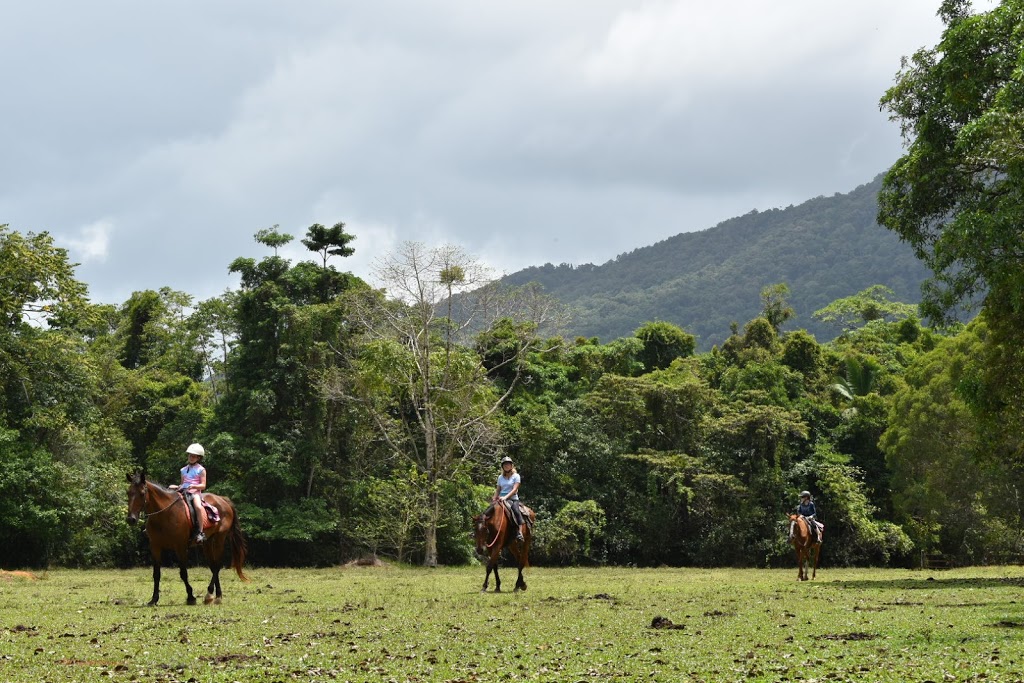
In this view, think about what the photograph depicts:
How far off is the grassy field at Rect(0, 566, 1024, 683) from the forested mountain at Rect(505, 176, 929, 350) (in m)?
123

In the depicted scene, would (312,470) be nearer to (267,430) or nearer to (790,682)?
(267,430)

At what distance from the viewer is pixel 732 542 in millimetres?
38719

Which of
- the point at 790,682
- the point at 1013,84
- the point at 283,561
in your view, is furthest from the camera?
the point at 283,561

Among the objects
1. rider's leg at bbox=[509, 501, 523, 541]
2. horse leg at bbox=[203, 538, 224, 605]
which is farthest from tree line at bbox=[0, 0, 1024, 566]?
horse leg at bbox=[203, 538, 224, 605]

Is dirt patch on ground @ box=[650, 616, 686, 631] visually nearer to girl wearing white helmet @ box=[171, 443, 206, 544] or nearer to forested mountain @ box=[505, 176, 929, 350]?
girl wearing white helmet @ box=[171, 443, 206, 544]

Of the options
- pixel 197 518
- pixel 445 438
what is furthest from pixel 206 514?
pixel 445 438

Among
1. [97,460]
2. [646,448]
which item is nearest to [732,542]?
[646,448]

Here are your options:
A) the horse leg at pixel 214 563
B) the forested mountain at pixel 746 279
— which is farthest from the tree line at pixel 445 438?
the forested mountain at pixel 746 279

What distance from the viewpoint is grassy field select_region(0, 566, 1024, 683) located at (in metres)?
9.07

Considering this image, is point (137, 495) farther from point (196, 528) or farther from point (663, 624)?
point (663, 624)

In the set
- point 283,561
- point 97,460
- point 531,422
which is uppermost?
point 531,422

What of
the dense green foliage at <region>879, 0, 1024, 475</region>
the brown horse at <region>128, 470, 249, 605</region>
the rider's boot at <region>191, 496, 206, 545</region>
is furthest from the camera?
the dense green foliage at <region>879, 0, 1024, 475</region>

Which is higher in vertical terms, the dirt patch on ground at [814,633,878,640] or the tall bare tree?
the tall bare tree

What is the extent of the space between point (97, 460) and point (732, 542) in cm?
2395
